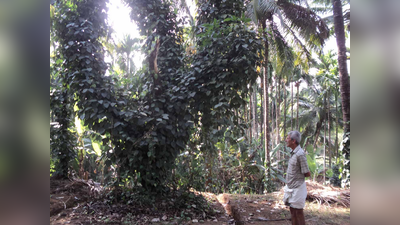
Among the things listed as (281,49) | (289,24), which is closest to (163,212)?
(281,49)

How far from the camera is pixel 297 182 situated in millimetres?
3328

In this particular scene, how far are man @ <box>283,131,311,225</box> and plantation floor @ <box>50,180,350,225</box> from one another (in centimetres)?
111

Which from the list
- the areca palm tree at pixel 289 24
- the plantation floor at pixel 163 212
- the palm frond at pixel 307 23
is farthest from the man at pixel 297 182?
the palm frond at pixel 307 23

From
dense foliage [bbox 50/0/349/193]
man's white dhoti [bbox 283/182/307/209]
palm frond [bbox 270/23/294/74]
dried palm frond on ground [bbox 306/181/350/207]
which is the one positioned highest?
palm frond [bbox 270/23/294/74]

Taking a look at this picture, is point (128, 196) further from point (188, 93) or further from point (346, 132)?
point (346, 132)

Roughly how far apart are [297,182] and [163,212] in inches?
95.9

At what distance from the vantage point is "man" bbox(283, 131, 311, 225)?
3.29 m

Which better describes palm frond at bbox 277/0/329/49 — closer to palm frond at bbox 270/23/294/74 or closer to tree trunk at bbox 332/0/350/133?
palm frond at bbox 270/23/294/74

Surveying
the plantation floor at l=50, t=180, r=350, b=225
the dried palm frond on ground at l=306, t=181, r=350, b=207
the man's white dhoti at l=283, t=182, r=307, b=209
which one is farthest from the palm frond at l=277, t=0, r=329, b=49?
the man's white dhoti at l=283, t=182, r=307, b=209
